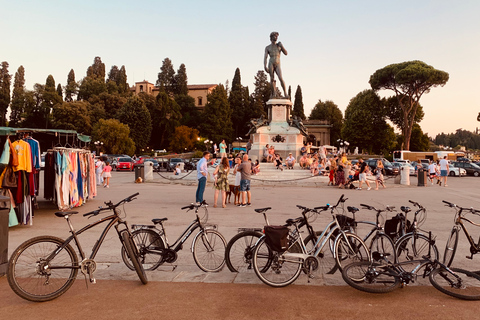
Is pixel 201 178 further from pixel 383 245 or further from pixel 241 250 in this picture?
pixel 383 245

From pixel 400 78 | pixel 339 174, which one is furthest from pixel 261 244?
pixel 400 78

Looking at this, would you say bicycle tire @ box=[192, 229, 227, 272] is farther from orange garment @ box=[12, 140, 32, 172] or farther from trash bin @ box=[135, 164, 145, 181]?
trash bin @ box=[135, 164, 145, 181]

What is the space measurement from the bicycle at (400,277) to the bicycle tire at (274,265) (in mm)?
627

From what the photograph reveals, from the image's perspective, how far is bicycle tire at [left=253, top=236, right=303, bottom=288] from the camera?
5227 millimetres

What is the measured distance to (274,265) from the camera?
5258mm

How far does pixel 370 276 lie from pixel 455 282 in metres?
0.98

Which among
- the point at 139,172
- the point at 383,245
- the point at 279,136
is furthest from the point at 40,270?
the point at 279,136

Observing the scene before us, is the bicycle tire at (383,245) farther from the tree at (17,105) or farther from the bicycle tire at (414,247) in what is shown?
the tree at (17,105)

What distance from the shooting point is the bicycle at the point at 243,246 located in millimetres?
5543

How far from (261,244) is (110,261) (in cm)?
261

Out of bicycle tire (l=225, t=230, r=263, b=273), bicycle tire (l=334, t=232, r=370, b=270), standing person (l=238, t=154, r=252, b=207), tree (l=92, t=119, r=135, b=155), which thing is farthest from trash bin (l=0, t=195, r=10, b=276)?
tree (l=92, t=119, r=135, b=155)

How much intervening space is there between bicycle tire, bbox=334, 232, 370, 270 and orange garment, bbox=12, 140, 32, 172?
7077mm

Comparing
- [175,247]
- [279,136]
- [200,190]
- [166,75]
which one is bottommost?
[175,247]

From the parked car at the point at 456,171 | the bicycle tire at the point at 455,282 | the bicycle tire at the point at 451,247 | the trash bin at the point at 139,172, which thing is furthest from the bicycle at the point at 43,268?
the parked car at the point at 456,171
